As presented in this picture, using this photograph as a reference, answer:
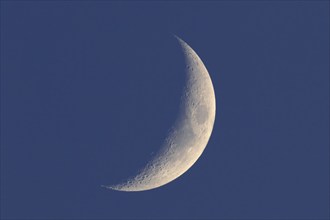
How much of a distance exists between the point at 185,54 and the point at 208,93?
1536mm

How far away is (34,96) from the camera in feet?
65.1

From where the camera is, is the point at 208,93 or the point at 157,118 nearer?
the point at 157,118

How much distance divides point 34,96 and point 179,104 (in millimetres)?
4331

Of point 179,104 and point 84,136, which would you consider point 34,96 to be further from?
point 179,104

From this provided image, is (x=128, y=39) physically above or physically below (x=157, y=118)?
above

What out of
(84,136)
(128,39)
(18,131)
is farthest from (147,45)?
(18,131)

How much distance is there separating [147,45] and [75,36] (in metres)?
2.17

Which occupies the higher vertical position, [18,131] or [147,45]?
[147,45]

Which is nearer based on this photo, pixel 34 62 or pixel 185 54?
pixel 34 62

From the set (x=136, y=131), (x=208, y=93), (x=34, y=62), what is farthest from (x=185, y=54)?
(x=34, y=62)

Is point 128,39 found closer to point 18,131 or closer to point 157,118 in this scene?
point 157,118

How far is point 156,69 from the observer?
2048 cm

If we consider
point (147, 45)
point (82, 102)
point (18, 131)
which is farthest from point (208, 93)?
point (18, 131)

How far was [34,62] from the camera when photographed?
19.8m
